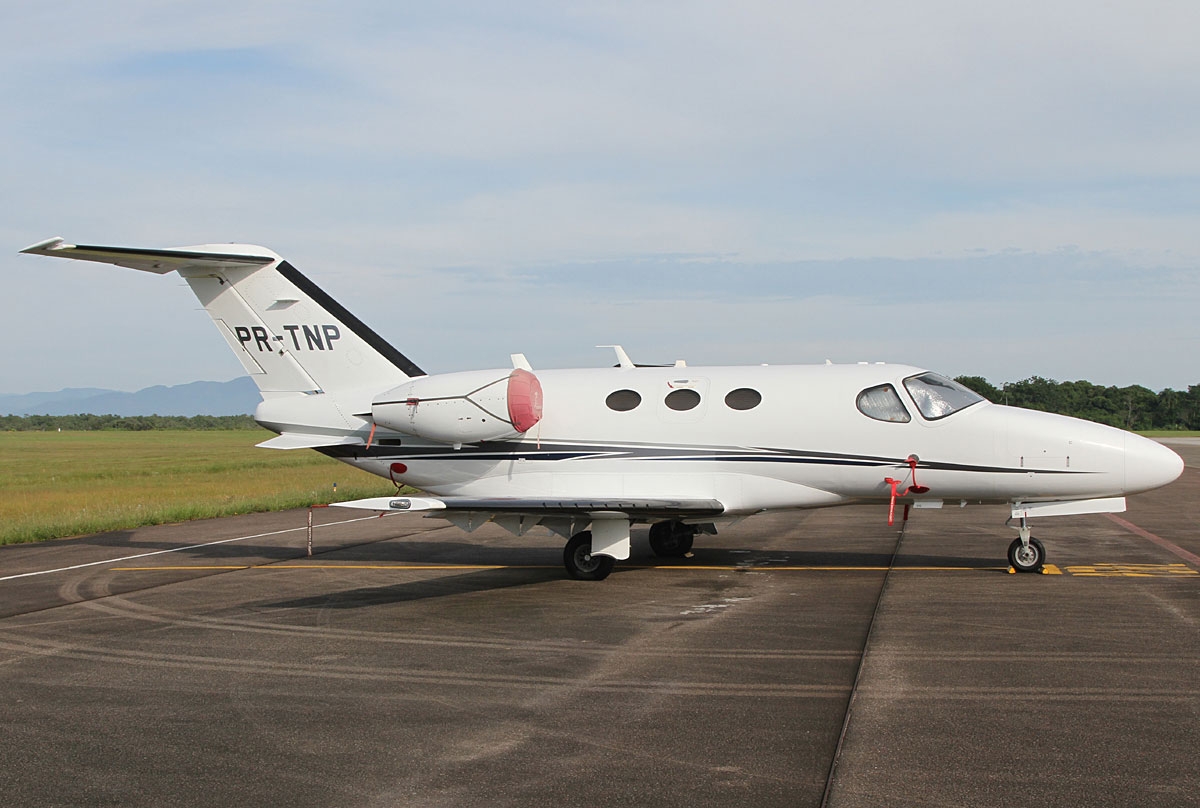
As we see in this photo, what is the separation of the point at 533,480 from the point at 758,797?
9.45 metres

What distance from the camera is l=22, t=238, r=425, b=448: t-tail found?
16.0 m

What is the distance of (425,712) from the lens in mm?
7711

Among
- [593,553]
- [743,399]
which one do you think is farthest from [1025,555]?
[593,553]

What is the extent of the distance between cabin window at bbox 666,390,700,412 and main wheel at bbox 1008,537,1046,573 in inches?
183

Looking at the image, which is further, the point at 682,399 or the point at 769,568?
the point at 769,568

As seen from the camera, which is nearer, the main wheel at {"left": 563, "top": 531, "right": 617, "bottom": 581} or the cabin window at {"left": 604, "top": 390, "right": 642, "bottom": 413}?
the main wheel at {"left": 563, "top": 531, "right": 617, "bottom": 581}

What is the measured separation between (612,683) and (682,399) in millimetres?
6670

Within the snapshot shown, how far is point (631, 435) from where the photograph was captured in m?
14.6

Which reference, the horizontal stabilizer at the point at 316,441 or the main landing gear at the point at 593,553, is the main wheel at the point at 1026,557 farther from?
the horizontal stabilizer at the point at 316,441

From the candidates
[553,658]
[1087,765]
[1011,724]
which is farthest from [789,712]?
[553,658]

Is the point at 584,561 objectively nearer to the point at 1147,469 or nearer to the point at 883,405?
the point at 883,405

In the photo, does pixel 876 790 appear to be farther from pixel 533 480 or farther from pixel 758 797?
pixel 533 480

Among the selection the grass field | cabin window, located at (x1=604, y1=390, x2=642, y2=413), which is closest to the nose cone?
cabin window, located at (x1=604, y1=390, x2=642, y2=413)

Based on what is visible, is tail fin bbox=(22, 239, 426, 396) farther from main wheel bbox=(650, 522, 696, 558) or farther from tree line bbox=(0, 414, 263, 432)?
tree line bbox=(0, 414, 263, 432)
